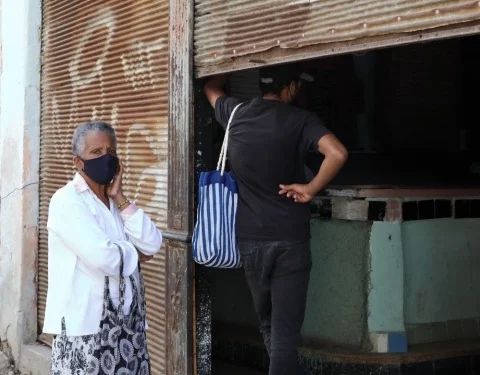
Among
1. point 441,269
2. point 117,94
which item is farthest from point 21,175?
point 441,269

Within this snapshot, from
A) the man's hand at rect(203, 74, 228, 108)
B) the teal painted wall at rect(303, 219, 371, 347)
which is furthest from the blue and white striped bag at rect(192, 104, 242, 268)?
the teal painted wall at rect(303, 219, 371, 347)

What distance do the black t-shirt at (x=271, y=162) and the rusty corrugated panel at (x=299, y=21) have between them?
0.35 meters

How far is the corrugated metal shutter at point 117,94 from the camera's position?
5.05m

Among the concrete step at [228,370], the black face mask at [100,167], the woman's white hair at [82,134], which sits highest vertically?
the woman's white hair at [82,134]

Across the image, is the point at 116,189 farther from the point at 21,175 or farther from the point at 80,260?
the point at 21,175

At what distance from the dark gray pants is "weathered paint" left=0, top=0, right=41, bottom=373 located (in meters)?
3.31

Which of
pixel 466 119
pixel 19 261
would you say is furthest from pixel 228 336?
pixel 466 119

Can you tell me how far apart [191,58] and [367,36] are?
60.0 inches

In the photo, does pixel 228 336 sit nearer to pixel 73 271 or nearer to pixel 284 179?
pixel 284 179

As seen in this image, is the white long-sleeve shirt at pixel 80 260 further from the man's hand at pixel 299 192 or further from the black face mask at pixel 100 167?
the man's hand at pixel 299 192

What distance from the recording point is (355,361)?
475 cm

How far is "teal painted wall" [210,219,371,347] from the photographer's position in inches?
193

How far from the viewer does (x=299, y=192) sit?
13.2 feet

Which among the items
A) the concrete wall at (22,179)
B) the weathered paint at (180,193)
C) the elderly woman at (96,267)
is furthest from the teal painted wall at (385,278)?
the concrete wall at (22,179)
